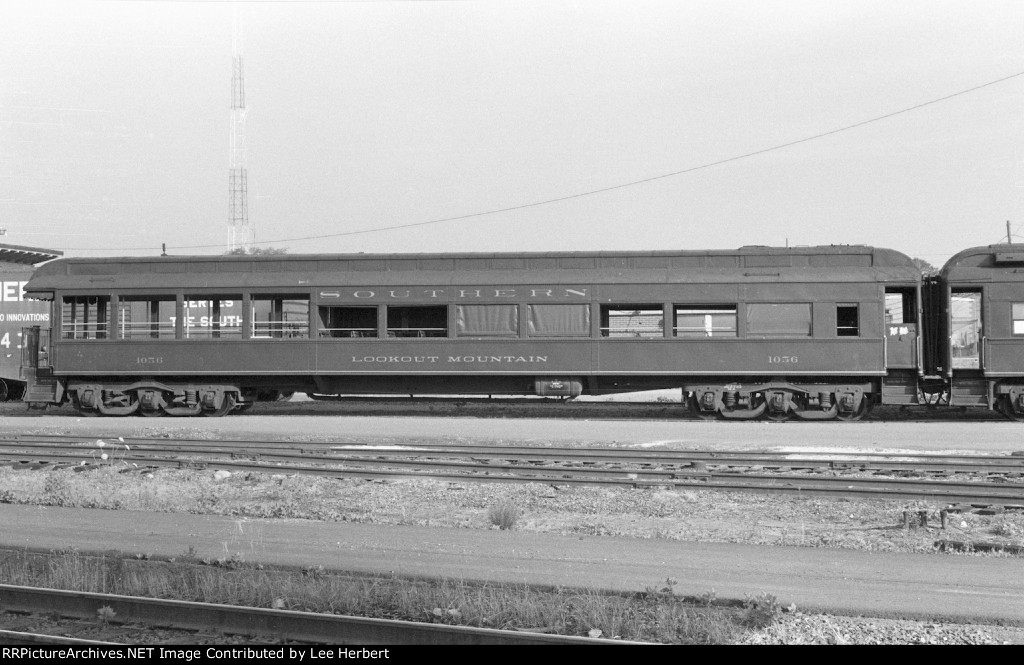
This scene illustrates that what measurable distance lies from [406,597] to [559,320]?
45.8ft

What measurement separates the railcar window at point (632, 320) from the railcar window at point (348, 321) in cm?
549

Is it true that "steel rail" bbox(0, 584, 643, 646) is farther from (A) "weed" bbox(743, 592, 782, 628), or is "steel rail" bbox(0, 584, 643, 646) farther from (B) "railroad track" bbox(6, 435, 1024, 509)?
(B) "railroad track" bbox(6, 435, 1024, 509)

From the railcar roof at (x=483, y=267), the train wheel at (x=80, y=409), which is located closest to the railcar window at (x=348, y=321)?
the railcar roof at (x=483, y=267)

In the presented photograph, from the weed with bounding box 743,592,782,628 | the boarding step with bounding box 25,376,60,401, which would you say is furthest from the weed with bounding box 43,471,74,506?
the boarding step with bounding box 25,376,60,401

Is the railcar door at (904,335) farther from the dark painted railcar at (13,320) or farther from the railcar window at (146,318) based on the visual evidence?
the dark painted railcar at (13,320)

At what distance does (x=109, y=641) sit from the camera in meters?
5.80

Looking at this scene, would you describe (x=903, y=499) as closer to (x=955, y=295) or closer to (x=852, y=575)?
(x=852, y=575)

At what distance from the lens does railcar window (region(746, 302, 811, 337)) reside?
1945cm

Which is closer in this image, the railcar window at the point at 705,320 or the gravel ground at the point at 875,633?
the gravel ground at the point at 875,633

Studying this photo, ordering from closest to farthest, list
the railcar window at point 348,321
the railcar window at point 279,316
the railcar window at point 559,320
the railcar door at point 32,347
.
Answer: the railcar window at point 559,320, the railcar window at point 348,321, the railcar window at point 279,316, the railcar door at point 32,347

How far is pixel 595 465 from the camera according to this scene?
43.4ft

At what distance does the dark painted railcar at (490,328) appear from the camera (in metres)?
19.4
